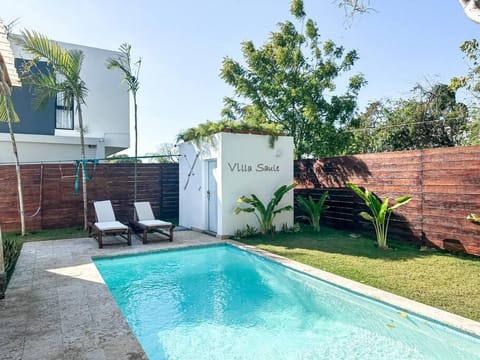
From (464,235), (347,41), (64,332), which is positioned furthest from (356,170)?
(64,332)

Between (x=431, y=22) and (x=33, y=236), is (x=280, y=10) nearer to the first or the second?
(x=431, y=22)

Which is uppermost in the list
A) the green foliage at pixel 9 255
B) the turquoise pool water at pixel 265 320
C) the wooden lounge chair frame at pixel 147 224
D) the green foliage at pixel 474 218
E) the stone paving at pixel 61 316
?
the green foliage at pixel 474 218

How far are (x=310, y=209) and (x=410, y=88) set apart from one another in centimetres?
1297

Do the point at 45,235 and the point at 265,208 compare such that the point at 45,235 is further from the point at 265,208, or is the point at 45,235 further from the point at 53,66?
the point at 265,208

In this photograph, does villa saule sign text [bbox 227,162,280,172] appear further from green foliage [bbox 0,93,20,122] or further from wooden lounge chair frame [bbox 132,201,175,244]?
green foliage [bbox 0,93,20,122]

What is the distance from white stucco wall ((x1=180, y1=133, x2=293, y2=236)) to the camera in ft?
35.6

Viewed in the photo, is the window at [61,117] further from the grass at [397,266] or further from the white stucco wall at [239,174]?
the grass at [397,266]

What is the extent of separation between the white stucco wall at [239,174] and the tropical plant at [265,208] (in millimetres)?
240

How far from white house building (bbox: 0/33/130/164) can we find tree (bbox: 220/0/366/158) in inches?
315

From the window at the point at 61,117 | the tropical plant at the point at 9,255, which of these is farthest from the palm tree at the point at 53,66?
the window at the point at 61,117

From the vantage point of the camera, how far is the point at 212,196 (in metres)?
11.7

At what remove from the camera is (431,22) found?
38.8ft

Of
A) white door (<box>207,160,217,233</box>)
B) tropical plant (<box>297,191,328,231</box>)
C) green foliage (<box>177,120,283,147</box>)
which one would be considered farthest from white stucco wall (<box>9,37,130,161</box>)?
tropical plant (<box>297,191,328,231</box>)

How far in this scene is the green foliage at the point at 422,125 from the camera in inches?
699
